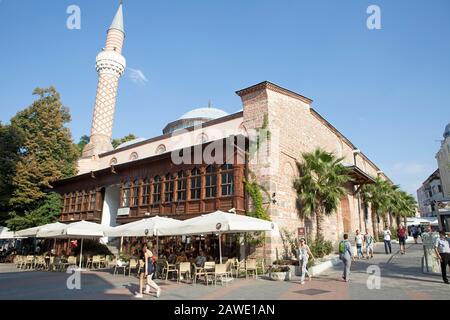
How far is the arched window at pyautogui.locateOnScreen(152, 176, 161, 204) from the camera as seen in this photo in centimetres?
1994

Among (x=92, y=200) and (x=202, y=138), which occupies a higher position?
(x=202, y=138)

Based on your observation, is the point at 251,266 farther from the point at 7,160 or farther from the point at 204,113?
the point at 7,160

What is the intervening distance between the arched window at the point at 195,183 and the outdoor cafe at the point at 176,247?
87.0 inches

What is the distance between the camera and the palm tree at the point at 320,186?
57.1 feet

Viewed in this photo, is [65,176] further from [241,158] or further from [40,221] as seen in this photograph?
[241,158]

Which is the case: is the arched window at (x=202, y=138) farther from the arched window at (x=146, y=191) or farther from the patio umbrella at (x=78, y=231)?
the patio umbrella at (x=78, y=231)

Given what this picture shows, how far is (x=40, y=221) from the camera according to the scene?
25.0 meters

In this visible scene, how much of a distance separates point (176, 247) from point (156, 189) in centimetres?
405

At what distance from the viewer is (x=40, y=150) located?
2619 centimetres

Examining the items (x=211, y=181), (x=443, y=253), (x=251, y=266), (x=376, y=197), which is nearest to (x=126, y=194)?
(x=211, y=181)

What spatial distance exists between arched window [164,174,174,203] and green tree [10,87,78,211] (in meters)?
12.1

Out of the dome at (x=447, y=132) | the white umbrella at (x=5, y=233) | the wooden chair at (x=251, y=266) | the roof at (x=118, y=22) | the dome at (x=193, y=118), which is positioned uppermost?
the roof at (x=118, y=22)

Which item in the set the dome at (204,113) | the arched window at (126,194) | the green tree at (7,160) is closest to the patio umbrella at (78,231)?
the arched window at (126,194)
